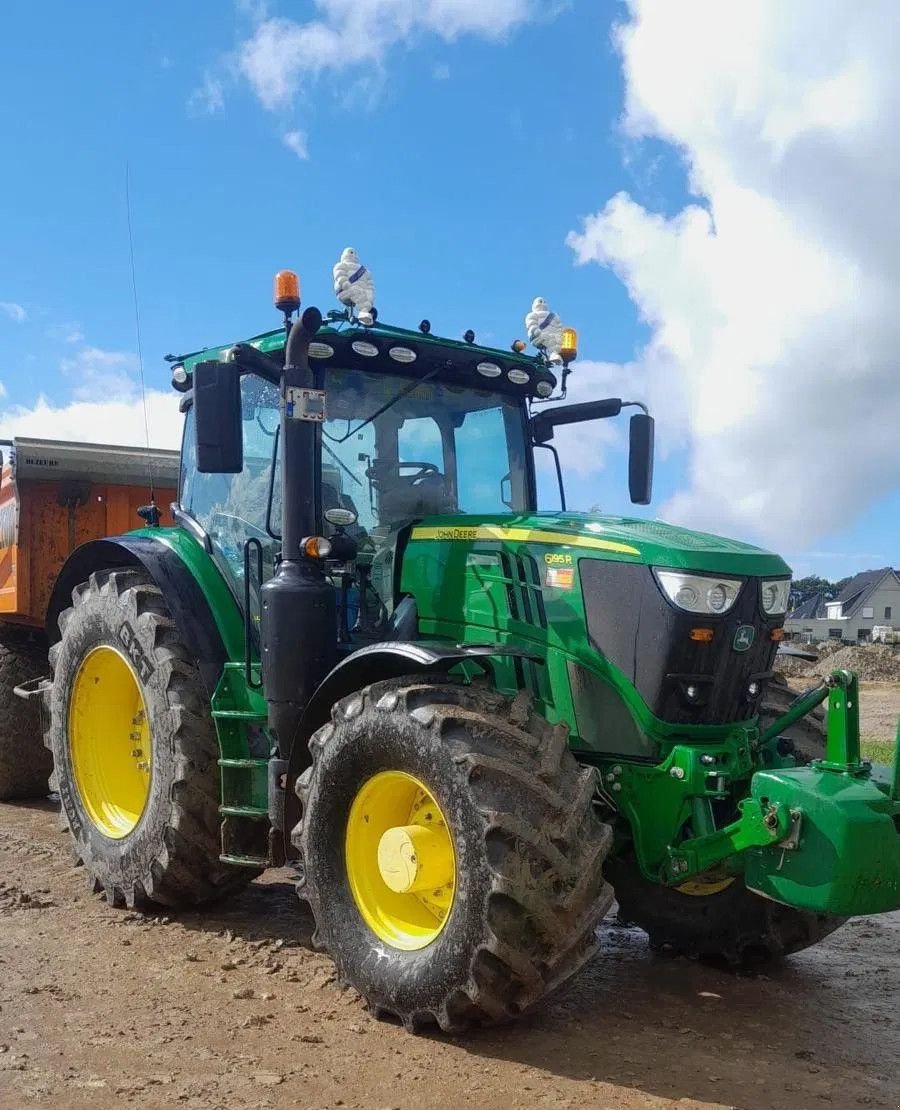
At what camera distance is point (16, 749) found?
7902mm

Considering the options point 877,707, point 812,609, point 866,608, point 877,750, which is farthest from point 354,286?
point 812,609

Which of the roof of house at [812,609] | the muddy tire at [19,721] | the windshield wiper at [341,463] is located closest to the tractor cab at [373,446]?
the windshield wiper at [341,463]

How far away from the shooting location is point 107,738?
605cm

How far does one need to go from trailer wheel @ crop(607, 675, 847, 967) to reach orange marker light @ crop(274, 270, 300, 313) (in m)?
2.54

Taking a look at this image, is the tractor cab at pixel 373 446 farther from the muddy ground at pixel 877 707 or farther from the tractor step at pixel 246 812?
the muddy ground at pixel 877 707

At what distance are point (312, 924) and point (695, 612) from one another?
2472 millimetres

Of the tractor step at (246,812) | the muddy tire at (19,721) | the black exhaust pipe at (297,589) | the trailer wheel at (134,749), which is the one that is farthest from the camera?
the muddy tire at (19,721)

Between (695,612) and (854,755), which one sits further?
(695,612)

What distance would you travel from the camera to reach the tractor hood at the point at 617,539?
13.7 feet

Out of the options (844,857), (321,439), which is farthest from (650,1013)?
(321,439)

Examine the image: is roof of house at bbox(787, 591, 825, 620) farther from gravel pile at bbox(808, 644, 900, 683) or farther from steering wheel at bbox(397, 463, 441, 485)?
steering wheel at bbox(397, 463, 441, 485)

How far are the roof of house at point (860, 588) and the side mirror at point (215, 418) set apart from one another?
56799mm

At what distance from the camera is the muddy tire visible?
7.84 m

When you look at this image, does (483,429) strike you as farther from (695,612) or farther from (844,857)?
(844,857)
